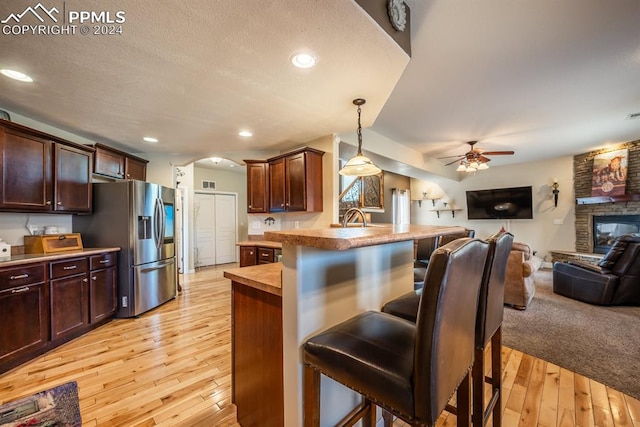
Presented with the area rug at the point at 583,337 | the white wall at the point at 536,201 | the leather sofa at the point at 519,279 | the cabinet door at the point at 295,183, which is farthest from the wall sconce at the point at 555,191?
the cabinet door at the point at 295,183

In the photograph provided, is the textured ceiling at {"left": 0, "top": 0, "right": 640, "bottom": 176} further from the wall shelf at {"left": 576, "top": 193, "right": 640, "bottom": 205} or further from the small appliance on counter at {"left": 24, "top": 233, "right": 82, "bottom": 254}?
the wall shelf at {"left": 576, "top": 193, "right": 640, "bottom": 205}

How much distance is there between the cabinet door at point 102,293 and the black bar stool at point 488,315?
10.6 ft

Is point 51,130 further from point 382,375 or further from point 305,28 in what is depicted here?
point 382,375

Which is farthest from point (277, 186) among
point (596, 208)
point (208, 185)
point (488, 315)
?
point (596, 208)

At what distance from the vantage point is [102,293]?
10.0 feet

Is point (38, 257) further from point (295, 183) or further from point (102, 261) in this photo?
point (295, 183)

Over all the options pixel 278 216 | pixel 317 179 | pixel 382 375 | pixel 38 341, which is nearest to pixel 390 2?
pixel 382 375

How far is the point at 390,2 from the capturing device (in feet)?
5.16

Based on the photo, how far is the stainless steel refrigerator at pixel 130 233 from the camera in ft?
10.8

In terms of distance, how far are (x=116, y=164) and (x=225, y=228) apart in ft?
11.9

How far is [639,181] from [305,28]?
7.14 metres

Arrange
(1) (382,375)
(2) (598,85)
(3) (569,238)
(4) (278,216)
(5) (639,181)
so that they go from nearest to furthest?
1. (1) (382,375)
2. (2) (598,85)
3. (4) (278,216)
4. (5) (639,181)
5. (3) (569,238)

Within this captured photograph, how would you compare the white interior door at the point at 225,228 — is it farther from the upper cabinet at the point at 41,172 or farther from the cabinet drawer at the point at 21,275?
the cabinet drawer at the point at 21,275

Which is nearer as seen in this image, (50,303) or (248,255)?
(50,303)
